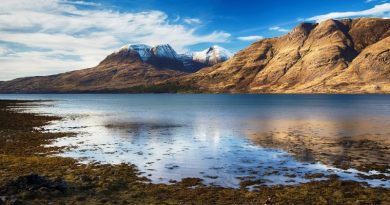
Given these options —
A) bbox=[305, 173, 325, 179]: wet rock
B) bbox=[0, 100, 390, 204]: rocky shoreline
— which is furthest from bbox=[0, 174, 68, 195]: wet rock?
bbox=[305, 173, 325, 179]: wet rock

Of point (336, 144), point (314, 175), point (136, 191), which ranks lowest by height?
point (336, 144)

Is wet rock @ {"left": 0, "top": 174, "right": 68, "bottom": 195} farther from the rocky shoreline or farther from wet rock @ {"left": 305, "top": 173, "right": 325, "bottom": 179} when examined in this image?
wet rock @ {"left": 305, "top": 173, "right": 325, "bottom": 179}

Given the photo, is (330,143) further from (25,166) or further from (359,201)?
(25,166)

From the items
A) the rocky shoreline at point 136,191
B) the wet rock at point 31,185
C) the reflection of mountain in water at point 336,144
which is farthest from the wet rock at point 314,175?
the wet rock at point 31,185

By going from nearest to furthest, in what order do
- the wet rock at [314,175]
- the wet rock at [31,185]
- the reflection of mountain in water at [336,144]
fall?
the wet rock at [31,185], the wet rock at [314,175], the reflection of mountain in water at [336,144]

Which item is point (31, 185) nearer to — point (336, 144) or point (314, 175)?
point (314, 175)

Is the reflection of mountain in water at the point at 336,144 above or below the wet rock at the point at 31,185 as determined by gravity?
below

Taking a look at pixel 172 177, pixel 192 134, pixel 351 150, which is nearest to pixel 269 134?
pixel 192 134

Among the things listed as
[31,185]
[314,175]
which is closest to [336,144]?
[314,175]

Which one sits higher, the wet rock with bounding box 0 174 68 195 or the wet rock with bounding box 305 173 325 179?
the wet rock with bounding box 0 174 68 195

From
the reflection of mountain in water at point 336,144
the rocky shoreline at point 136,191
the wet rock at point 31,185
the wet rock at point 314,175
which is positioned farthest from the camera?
the reflection of mountain in water at point 336,144

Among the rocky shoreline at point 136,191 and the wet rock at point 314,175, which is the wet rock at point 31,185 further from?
the wet rock at point 314,175

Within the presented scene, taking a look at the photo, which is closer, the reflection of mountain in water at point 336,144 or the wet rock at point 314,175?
the wet rock at point 314,175

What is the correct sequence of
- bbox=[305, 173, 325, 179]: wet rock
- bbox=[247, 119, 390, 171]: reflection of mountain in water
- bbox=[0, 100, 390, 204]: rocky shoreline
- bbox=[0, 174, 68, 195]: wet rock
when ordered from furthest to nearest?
bbox=[247, 119, 390, 171]: reflection of mountain in water
bbox=[305, 173, 325, 179]: wet rock
bbox=[0, 174, 68, 195]: wet rock
bbox=[0, 100, 390, 204]: rocky shoreline
